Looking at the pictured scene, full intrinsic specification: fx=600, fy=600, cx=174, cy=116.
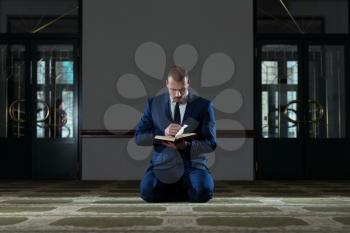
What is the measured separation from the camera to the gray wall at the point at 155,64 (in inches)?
314

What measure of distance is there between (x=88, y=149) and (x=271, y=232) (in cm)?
551

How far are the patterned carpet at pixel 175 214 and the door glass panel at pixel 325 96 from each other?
10.9ft

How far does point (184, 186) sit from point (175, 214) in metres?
0.96

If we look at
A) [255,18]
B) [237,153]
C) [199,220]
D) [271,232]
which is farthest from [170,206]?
[255,18]

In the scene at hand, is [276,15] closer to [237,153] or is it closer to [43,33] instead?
[237,153]

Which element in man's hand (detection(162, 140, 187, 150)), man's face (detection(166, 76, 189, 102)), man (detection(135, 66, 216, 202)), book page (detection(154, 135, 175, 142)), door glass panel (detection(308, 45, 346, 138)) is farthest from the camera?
door glass panel (detection(308, 45, 346, 138))

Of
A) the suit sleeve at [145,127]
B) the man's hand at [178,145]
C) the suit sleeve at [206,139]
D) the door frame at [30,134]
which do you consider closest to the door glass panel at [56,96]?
the door frame at [30,134]

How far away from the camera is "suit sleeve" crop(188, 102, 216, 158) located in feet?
13.8

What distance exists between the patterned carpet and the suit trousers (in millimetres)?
97

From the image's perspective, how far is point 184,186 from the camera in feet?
14.4

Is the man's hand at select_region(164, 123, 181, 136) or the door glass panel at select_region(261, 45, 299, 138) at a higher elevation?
the door glass panel at select_region(261, 45, 299, 138)

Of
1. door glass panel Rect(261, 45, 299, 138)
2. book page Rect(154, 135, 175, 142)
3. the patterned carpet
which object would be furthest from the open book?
door glass panel Rect(261, 45, 299, 138)

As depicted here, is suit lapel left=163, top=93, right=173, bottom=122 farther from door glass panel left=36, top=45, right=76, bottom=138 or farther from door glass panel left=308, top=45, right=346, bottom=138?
door glass panel left=308, top=45, right=346, bottom=138

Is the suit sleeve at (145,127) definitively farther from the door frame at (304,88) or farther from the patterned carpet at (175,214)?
the door frame at (304,88)
